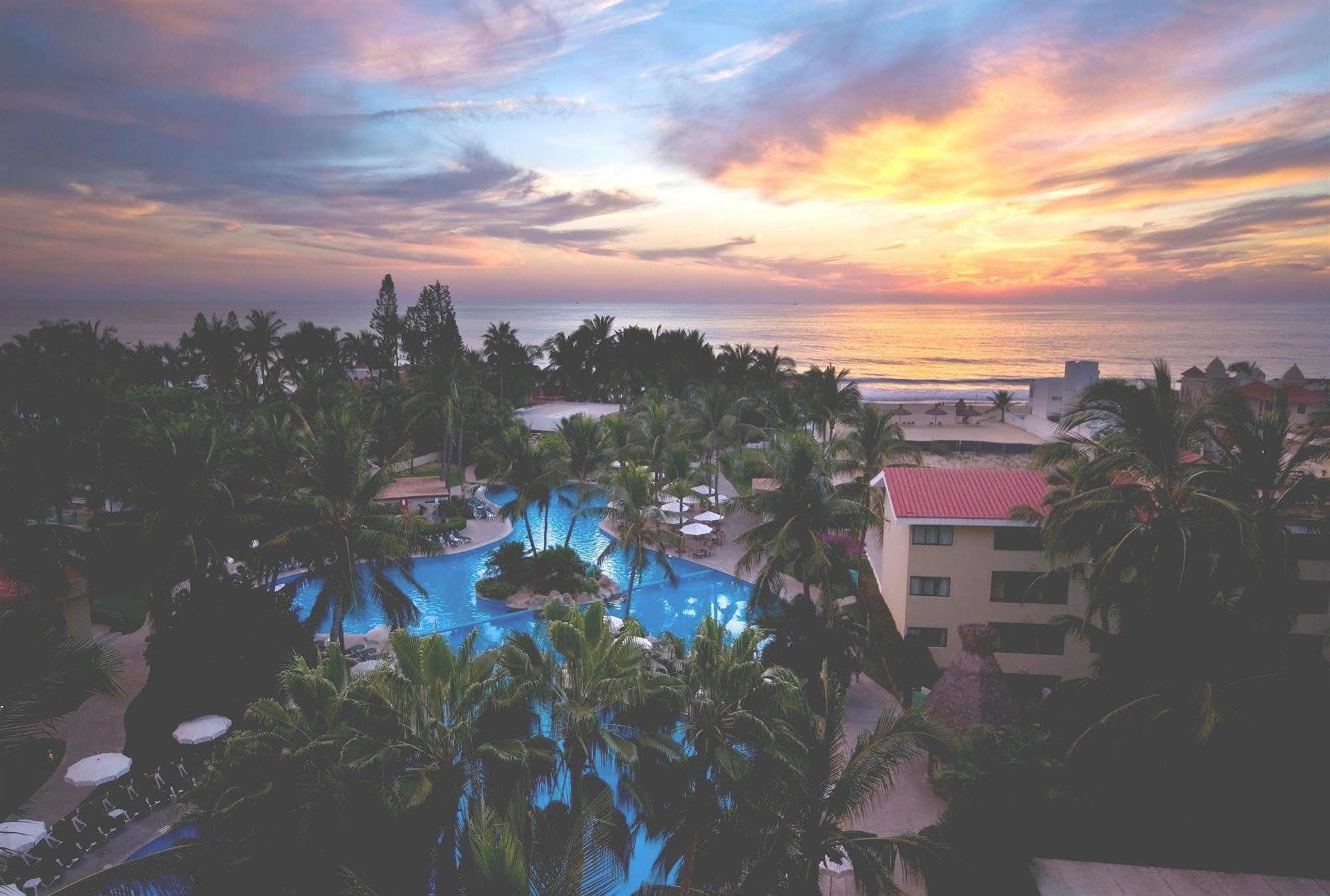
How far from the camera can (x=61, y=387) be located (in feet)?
91.9

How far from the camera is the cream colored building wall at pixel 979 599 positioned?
750 inches

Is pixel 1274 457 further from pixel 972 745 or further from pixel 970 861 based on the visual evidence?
pixel 970 861

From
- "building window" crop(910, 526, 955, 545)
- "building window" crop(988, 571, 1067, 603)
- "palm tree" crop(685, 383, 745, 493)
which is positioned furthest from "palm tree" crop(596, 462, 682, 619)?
"palm tree" crop(685, 383, 745, 493)

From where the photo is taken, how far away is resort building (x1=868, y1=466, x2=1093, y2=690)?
62.2ft

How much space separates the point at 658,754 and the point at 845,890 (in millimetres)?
4201

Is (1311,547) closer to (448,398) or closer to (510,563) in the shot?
(510,563)

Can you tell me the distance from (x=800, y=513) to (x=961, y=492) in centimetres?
417

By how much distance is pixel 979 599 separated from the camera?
1928cm

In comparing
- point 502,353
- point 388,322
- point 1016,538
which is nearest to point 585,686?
point 1016,538

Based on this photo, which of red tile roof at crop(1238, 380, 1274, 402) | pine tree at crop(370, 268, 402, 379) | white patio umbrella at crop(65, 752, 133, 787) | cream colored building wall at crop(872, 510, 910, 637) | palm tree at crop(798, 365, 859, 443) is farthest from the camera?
pine tree at crop(370, 268, 402, 379)

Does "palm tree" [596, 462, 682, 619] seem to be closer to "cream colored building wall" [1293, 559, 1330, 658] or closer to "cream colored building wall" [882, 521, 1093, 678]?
"cream colored building wall" [882, 521, 1093, 678]

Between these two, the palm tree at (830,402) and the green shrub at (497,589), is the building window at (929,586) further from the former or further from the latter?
the palm tree at (830,402)

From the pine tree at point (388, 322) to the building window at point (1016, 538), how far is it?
58882mm

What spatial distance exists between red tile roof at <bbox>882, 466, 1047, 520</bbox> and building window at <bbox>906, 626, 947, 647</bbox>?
10.0 feet
